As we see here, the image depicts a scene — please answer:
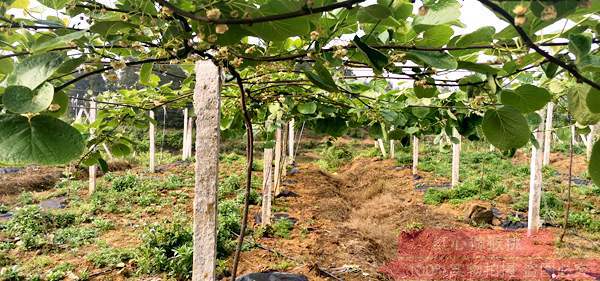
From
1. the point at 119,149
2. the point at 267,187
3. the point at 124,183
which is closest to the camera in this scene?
the point at 119,149

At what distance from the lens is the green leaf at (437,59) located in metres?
0.61

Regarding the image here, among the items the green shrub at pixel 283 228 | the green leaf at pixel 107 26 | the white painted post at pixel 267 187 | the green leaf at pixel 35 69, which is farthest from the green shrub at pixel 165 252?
the green leaf at pixel 35 69

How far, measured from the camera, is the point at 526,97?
701 millimetres

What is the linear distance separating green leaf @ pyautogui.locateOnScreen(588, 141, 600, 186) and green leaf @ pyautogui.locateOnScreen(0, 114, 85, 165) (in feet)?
2.15

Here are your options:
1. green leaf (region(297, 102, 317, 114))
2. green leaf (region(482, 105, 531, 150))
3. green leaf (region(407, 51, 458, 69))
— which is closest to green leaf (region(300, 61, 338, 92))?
green leaf (region(407, 51, 458, 69))

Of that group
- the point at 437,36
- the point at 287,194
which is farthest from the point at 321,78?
the point at 287,194

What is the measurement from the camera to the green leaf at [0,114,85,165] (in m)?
0.47

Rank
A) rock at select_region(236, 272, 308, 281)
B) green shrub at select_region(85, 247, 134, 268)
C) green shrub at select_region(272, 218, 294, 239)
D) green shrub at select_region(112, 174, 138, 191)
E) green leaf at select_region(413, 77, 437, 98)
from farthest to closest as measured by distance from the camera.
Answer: green shrub at select_region(112, 174, 138, 191) → green shrub at select_region(272, 218, 294, 239) → green shrub at select_region(85, 247, 134, 268) → rock at select_region(236, 272, 308, 281) → green leaf at select_region(413, 77, 437, 98)

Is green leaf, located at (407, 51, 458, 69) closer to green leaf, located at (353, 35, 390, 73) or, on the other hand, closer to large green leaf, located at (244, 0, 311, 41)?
green leaf, located at (353, 35, 390, 73)

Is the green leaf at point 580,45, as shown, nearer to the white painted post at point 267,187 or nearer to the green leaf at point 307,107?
the green leaf at point 307,107

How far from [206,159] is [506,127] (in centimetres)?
104

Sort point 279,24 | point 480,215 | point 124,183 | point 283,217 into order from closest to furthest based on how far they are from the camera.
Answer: point 279,24 → point 283,217 → point 480,215 → point 124,183

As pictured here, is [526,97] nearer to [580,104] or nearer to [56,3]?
[580,104]

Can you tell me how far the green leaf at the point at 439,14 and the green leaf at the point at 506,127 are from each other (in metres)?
0.19
